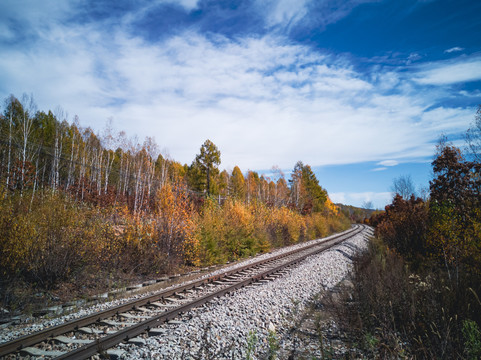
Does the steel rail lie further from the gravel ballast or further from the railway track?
the gravel ballast

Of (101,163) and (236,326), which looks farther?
(101,163)

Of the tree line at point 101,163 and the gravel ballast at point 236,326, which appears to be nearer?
the gravel ballast at point 236,326

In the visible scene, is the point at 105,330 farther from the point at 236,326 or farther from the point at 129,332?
the point at 236,326

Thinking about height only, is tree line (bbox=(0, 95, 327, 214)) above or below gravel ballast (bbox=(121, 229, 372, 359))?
above

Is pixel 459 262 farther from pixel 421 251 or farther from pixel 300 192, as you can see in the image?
pixel 300 192

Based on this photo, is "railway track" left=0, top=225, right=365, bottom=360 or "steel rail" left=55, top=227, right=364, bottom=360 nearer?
"steel rail" left=55, top=227, right=364, bottom=360

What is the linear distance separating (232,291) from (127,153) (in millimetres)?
28491

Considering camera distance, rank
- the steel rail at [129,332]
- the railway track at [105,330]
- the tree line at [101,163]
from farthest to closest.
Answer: the tree line at [101,163] < the railway track at [105,330] < the steel rail at [129,332]

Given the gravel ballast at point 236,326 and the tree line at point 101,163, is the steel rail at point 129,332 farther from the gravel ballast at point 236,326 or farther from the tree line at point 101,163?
the tree line at point 101,163

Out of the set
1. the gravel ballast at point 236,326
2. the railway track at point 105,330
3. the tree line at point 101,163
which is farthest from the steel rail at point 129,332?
the tree line at point 101,163

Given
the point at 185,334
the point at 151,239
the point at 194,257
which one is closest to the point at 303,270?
the point at 194,257

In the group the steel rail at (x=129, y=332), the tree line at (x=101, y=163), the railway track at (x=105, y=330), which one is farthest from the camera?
the tree line at (x=101, y=163)

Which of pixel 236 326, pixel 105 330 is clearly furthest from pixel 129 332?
pixel 236 326

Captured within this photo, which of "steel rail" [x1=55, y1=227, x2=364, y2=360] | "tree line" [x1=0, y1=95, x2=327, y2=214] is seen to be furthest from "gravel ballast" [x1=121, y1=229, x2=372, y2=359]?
"tree line" [x1=0, y1=95, x2=327, y2=214]
